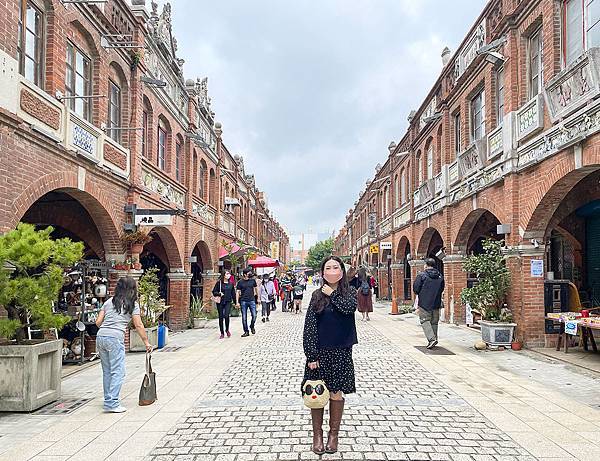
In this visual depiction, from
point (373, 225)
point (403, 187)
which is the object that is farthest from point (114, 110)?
point (373, 225)

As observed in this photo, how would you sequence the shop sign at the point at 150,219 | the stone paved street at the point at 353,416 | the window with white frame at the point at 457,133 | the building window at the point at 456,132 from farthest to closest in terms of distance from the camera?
the building window at the point at 456,132
the window with white frame at the point at 457,133
the shop sign at the point at 150,219
the stone paved street at the point at 353,416

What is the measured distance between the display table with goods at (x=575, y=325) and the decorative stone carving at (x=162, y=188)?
31.4ft

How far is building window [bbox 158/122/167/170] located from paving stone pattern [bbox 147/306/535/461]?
8113 millimetres

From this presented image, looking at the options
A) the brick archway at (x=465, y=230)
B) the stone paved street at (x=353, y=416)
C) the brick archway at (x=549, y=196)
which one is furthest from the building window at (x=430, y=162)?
the stone paved street at (x=353, y=416)

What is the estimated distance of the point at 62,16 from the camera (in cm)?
884

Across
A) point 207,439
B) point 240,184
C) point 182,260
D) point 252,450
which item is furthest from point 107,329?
point 240,184

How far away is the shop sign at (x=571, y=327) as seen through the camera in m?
9.36

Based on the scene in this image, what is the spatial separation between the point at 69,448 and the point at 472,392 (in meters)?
5.06

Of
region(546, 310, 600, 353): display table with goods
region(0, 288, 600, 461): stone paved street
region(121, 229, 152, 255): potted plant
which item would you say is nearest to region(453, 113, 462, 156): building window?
region(546, 310, 600, 353): display table with goods

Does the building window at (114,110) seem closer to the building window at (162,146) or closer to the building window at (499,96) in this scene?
the building window at (162,146)

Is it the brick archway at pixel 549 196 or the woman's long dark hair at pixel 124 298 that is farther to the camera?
the brick archway at pixel 549 196

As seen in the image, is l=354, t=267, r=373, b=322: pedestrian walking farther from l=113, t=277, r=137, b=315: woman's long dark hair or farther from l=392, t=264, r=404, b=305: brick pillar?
l=113, t=277, r=137, b=315: woman's long dark hair

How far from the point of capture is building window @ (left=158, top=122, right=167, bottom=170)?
14.9m

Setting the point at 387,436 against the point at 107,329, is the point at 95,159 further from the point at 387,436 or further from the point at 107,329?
the point at 387,436
